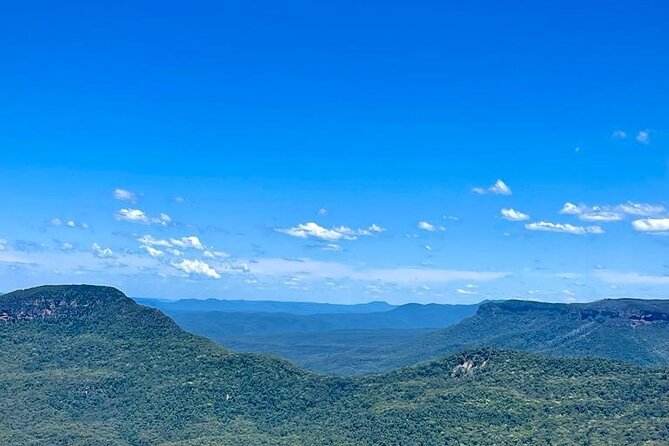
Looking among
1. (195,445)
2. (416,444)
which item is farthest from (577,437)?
(195,445)

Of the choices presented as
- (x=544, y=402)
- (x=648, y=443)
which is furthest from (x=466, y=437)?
(x=648, y=443)

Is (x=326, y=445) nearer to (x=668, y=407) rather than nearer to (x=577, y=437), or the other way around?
(x=577, y=437)

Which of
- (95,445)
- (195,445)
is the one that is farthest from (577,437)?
(95,445)

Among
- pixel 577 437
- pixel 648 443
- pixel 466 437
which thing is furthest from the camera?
pixel 466 437

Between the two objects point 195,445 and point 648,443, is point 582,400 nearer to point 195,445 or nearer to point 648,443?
point 648,443

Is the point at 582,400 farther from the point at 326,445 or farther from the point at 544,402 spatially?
the point at 326,445

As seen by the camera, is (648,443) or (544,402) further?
(544,402)

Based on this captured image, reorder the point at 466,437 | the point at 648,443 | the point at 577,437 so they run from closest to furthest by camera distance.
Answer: the point at 648,443, the point at 577,437, the point at 466,437

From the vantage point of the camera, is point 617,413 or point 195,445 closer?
point 617,413
